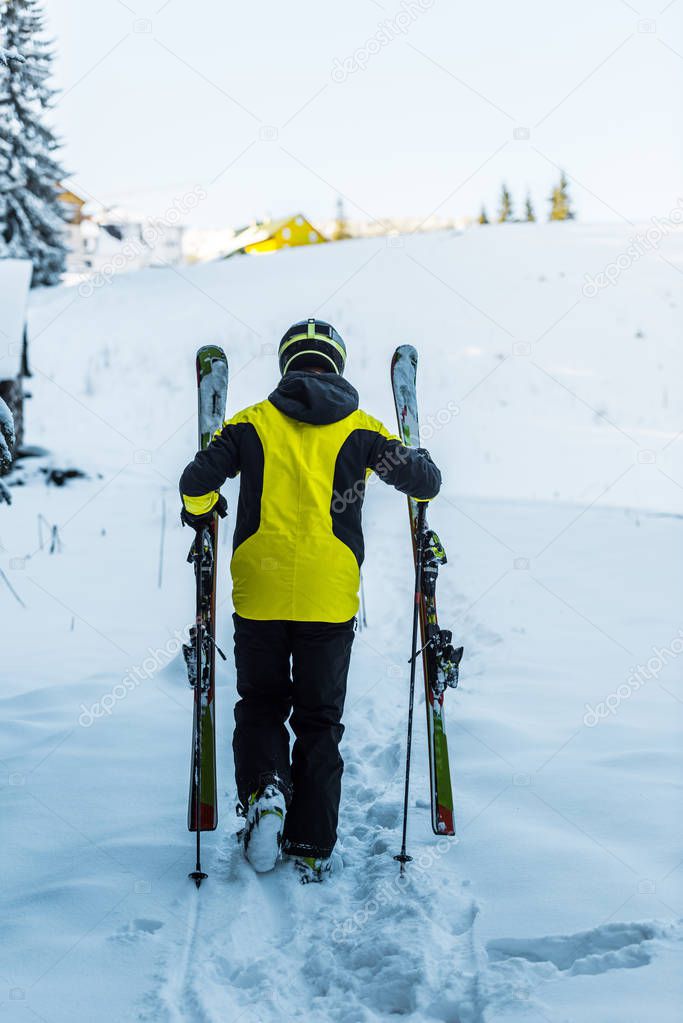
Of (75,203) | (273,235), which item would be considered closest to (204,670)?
(273,235)

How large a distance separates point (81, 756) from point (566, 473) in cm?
1115

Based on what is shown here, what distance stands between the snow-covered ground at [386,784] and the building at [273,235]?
32.4m

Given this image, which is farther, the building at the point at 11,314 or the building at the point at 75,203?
the building at the point at 75,203

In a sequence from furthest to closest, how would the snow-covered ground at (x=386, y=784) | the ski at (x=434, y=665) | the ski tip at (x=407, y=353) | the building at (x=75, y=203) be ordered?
the building at (x=75, y=203)
the ski tip at (x=407, y=353)
the ski at (x=434, y=665)
the snow-covered ground at (x=386, y=784)

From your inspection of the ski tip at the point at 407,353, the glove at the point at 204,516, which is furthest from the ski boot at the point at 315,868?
the ski tip at the point at 407,353

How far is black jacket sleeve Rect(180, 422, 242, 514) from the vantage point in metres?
3.06

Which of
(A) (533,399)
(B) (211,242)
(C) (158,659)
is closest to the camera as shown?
(C) (158,659)

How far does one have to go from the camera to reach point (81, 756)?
3.87m

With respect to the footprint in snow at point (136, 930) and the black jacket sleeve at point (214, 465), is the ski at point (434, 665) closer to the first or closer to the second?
the black jacket sleeve at point (214, 465)

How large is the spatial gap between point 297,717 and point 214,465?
1.02 meters

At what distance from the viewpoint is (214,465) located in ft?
10.1

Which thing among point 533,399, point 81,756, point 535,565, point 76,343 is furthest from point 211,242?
point 81,756

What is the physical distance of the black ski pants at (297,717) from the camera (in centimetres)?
307

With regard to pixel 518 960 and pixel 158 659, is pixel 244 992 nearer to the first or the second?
pixel 518 960
